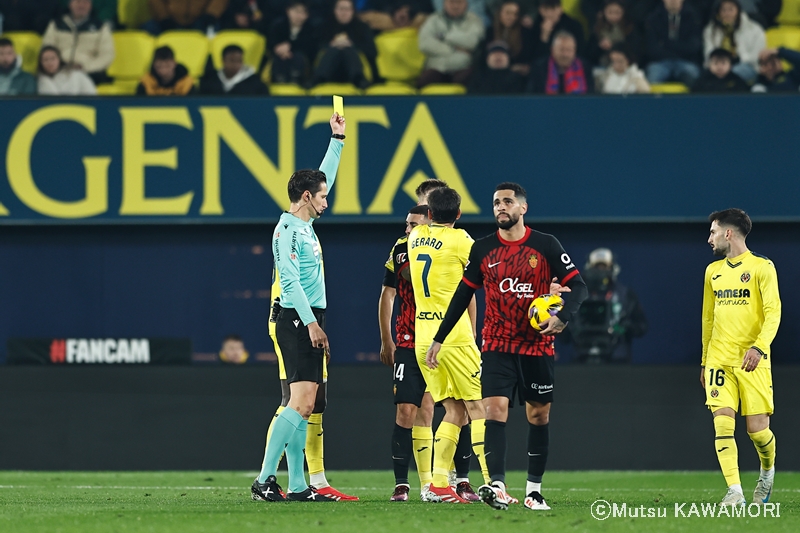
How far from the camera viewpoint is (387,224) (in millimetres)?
13664

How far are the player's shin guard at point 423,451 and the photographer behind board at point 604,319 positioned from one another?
15.2 ft

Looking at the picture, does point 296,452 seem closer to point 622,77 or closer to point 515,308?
point 515,308

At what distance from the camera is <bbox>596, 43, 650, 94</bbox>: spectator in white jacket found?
1422 cm

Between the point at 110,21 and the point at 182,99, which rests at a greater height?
the point at 110,21

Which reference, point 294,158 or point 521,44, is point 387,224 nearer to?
point 294,158

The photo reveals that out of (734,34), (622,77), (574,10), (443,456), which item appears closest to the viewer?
(443,456)

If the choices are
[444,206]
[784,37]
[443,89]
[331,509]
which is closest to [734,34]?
[784,37]

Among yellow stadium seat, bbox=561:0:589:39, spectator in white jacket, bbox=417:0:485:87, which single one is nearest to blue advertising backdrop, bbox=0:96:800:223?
spectator in white jacket, bbox=417:0:485:87

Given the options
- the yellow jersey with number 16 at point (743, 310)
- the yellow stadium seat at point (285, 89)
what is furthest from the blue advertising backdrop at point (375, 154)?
the yellow jersey with number 16 at point (743, 310)

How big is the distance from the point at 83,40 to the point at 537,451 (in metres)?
9.21

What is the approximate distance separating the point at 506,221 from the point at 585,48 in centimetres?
758

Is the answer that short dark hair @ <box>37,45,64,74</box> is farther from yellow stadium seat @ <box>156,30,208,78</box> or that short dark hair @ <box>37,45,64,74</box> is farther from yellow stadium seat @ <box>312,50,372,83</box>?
yellow stadium seat @ <box>312,50,372,83</box>

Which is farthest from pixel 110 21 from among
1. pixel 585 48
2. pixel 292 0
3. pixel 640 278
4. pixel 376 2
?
pixel 640 278

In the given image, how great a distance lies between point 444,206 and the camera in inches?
327
